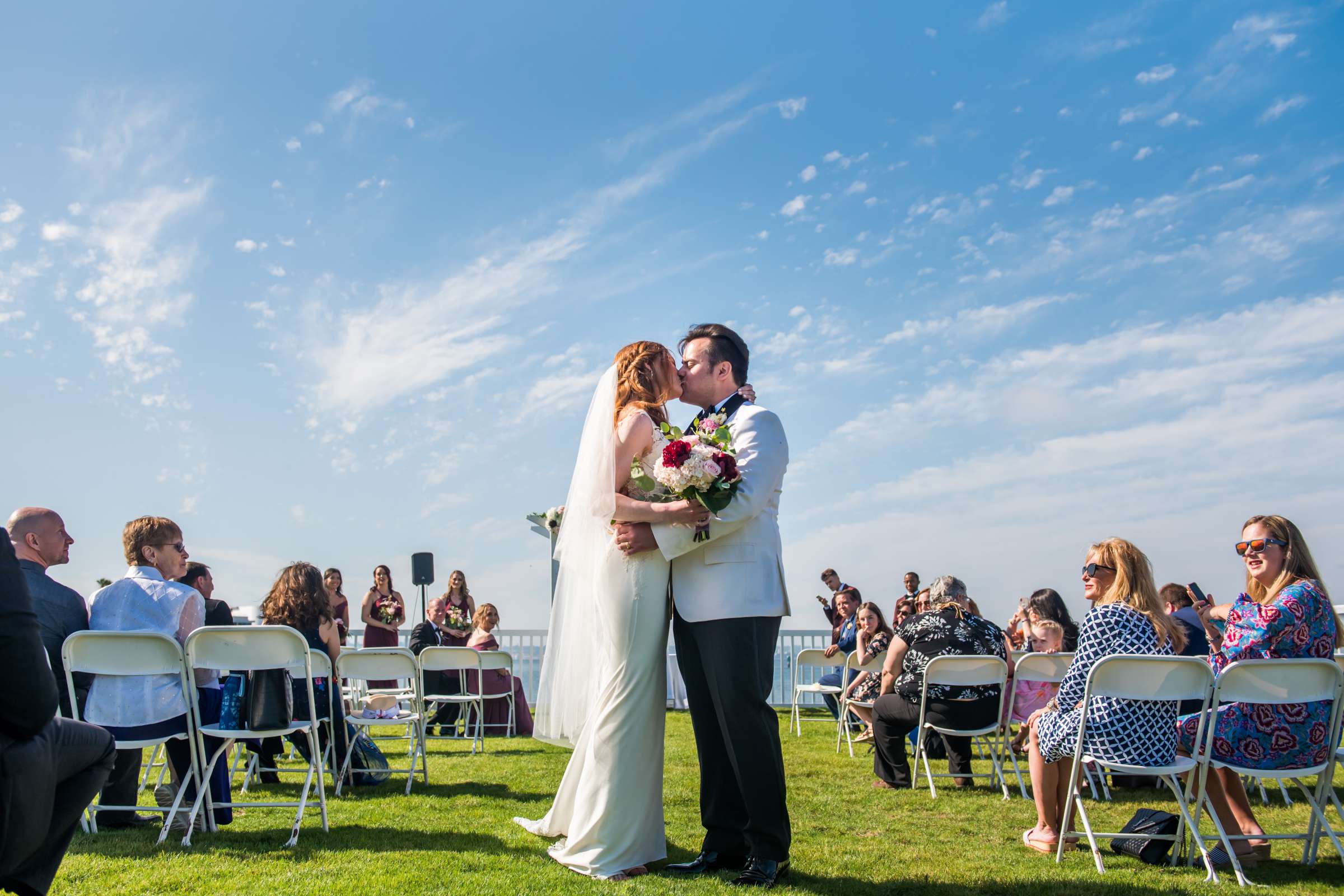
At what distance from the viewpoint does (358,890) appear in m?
3.98

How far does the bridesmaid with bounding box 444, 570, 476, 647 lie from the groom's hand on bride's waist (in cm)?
977

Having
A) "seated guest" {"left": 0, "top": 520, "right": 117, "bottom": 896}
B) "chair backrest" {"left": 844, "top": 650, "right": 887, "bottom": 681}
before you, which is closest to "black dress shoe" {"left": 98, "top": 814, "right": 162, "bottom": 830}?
"seated guest" {"left": 0, "top": 520, "right": 117, "bottom": 896}

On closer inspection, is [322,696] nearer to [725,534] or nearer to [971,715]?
[725,534]

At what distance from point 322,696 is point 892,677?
4.72 m

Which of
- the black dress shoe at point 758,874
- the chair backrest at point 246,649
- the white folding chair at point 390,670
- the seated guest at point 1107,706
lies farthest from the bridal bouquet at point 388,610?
the black dress shoe at point 758,874

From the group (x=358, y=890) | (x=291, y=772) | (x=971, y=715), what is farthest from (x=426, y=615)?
(x=358, y=890)

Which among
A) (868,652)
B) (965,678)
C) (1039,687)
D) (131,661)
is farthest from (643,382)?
(868,652)

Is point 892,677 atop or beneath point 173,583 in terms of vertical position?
beneath

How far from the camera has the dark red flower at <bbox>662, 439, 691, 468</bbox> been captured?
4113mm

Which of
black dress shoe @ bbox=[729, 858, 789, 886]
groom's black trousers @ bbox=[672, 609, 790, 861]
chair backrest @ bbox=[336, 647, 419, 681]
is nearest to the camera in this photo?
black dress shoe @ bbox=[729, 858, 789, 886]

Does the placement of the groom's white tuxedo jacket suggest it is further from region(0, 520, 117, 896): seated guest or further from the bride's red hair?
region(0, 520, 117, 896): seated guest

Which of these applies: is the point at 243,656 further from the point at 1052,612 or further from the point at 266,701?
the point at 1052,612

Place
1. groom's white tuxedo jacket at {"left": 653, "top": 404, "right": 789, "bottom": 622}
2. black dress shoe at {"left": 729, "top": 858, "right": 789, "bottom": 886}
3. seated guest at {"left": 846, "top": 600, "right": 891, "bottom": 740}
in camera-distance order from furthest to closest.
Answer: seated guest at {"left": 846, "top": 600, "right": 891, "bottom": 740} < groom's white tuxedo jacket at {"left": 653, "top": 404, "right": 789, "bottom": 622} < black dress shoe at {"left": 729, "top": 858, "right": 789, "bottom": 886}

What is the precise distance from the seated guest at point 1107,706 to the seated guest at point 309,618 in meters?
4.77
